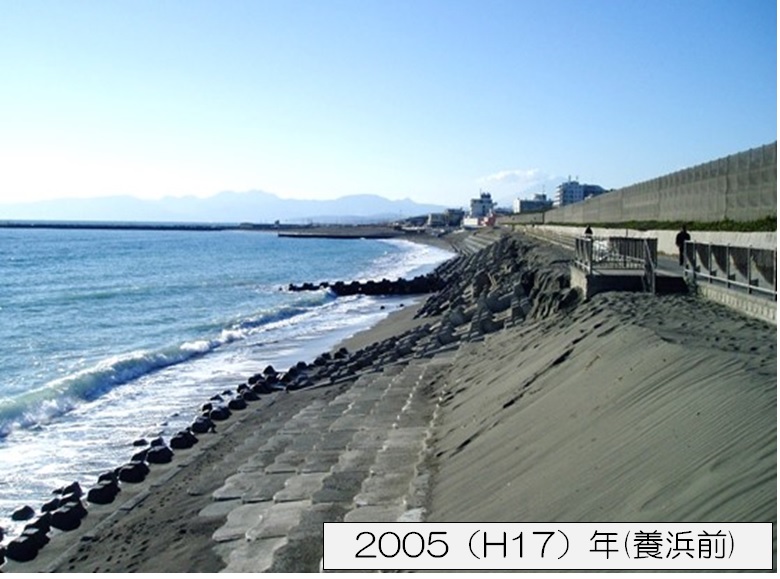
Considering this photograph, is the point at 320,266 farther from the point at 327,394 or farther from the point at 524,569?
the point at 524,569

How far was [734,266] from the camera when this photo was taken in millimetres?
12297

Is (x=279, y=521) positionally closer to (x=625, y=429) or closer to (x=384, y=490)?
(x=384, y=490)

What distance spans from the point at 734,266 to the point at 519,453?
20.1 feet

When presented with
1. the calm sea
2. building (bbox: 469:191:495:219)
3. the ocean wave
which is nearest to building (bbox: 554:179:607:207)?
building (bbox: 469:191:495:219)

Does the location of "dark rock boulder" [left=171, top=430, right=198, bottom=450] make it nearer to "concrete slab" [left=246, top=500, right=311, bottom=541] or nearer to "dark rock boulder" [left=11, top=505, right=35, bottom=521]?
"dark rock boulder" [left=11, top=505, right=35, bottom=521]

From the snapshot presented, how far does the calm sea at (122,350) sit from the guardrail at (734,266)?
893 centimetres

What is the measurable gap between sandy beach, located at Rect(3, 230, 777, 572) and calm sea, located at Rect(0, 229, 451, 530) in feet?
6.59

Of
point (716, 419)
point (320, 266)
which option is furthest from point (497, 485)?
point (320, 266)

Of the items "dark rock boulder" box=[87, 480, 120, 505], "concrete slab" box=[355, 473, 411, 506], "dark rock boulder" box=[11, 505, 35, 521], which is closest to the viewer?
"concrete slab" box=[355, 473, 411, 506]

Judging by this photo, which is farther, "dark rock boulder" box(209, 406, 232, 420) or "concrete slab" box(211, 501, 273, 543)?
"dark rock boulder" box(209, 406, 232, 420)

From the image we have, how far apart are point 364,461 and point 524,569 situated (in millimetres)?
4926

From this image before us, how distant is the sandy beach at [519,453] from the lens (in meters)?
5.86

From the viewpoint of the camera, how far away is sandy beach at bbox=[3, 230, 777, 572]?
586cm

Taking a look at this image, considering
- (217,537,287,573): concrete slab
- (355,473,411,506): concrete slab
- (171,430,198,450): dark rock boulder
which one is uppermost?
(355,473,411,506): concrete slab
